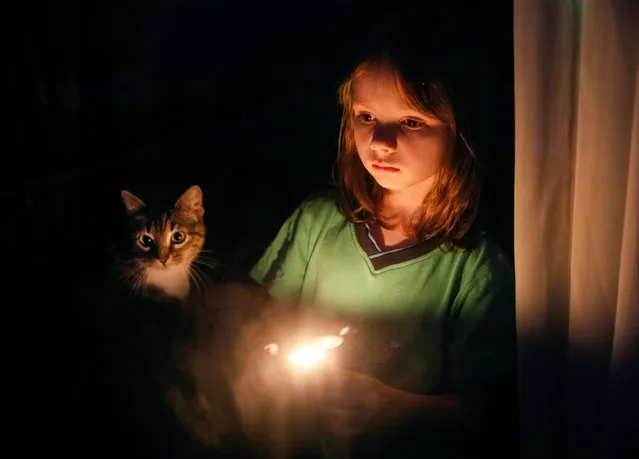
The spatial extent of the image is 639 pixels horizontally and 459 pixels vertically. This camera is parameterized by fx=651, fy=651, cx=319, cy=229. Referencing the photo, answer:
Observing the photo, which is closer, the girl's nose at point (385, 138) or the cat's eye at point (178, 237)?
the girl's nose at point (385, 138)

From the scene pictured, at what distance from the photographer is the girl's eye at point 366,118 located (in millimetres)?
1017

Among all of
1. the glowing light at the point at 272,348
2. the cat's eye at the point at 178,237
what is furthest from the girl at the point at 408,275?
the cat's eye at the point at 178,237

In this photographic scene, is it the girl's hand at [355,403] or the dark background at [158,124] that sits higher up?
the dark background at [158,124]

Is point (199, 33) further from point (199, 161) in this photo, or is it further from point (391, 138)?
point (391, 138)

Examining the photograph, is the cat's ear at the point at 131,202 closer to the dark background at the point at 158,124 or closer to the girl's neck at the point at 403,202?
the dark background at the point at 158,124

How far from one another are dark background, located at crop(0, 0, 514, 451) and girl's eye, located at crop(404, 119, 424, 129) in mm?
136

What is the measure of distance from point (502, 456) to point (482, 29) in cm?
72

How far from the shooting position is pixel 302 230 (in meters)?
1.15

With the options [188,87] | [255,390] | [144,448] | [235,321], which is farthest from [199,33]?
[144,448]

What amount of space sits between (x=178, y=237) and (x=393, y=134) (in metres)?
0.41

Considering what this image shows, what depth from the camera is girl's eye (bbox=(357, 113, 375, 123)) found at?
40.0 inches

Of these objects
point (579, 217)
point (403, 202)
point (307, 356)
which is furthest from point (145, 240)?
point (579, 217)

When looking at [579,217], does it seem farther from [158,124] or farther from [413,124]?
[158,124]

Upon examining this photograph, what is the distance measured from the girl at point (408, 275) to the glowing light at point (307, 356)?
0.05 meters
